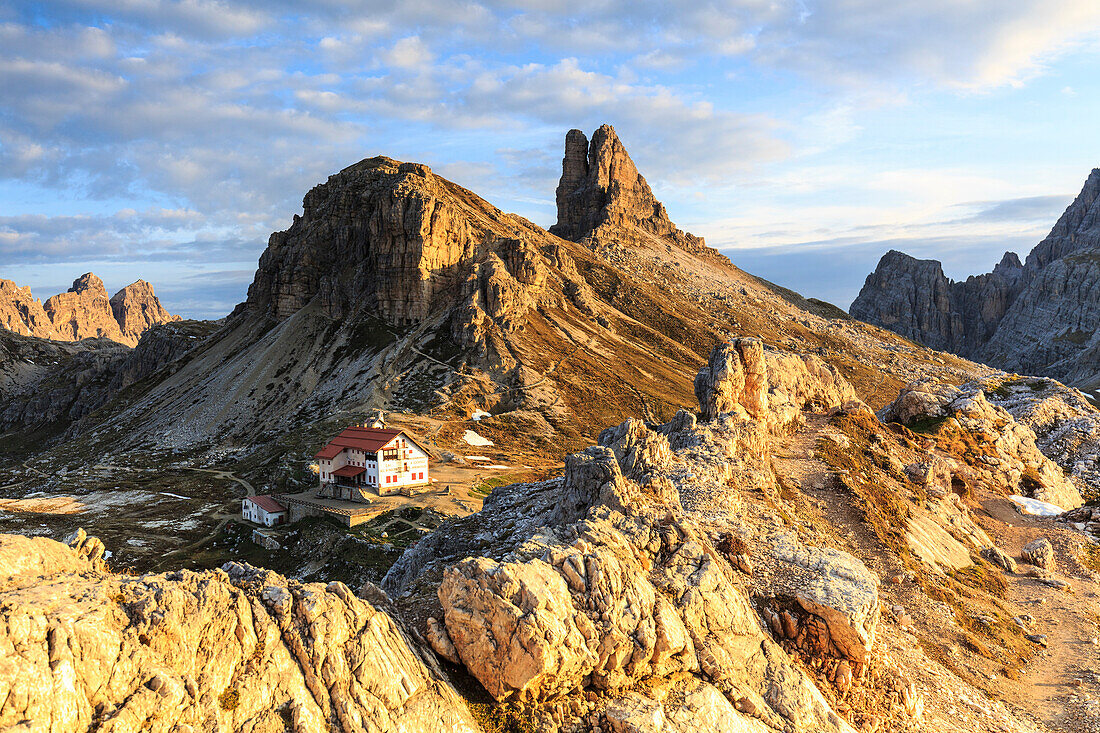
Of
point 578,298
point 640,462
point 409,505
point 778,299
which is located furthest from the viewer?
point 778,299

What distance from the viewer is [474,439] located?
82.6 m

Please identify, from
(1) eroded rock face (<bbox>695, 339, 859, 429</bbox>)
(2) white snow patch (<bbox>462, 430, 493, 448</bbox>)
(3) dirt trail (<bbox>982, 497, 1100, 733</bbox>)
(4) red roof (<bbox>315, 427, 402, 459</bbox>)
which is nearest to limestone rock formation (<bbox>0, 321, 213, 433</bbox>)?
(2) white snow patch (<bbox>462, 430, 493, 448</bbox>)

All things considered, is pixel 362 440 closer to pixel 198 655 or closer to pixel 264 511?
pixel 264 511

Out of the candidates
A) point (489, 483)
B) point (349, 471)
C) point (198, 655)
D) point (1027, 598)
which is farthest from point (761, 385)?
point (198, 655)

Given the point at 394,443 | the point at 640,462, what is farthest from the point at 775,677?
the point at 394,443

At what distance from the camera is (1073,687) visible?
80.3 feet

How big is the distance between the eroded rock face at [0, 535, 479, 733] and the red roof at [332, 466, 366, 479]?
48.5 m

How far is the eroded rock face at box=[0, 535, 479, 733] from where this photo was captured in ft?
36.5

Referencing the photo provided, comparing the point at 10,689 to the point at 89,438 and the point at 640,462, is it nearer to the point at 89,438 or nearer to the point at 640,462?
the point at 640,462

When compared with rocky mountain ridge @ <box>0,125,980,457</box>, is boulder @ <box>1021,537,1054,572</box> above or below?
below

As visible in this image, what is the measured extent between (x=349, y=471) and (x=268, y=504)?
25.7 ft

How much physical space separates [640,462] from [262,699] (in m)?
19.3

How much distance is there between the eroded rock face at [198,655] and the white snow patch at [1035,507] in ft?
148

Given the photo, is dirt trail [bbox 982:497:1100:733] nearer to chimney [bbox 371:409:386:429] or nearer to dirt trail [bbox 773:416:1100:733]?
dirt trail [bbox 773:416:1100:733]
